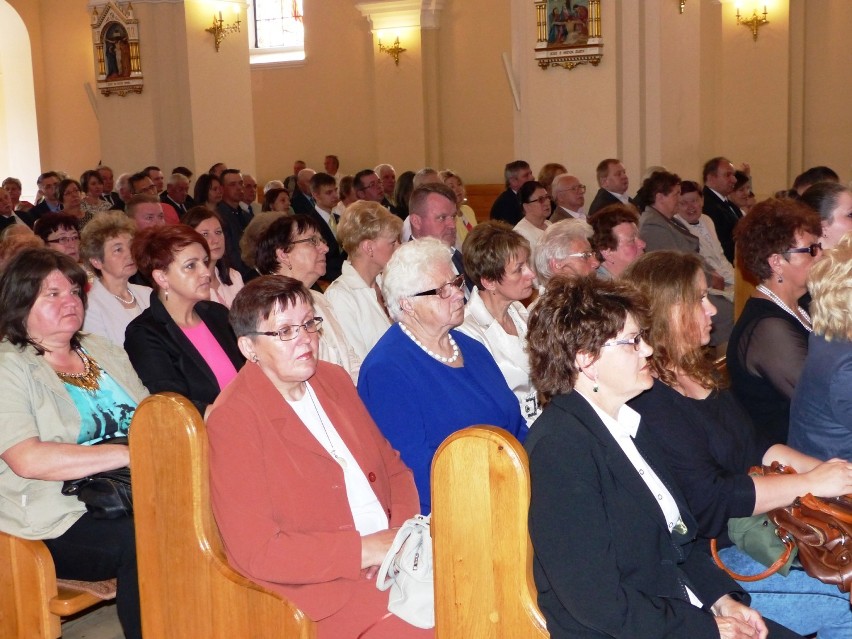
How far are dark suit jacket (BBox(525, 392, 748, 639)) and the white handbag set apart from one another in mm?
376

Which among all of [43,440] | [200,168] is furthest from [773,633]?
[200,168]

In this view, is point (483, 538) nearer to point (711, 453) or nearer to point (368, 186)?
point (711, 453)

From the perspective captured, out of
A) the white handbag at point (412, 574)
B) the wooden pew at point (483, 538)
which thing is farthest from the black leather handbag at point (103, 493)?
the wooden pew at point (483, 538)

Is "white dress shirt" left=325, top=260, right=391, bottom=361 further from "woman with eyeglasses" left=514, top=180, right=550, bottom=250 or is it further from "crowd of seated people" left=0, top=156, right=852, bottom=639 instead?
"woman with eyeglasses" left=514, top=180, right=550, bottom=250

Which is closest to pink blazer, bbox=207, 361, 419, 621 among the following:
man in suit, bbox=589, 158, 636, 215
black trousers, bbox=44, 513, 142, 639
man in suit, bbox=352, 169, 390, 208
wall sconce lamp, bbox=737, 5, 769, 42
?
black trousers, bbox=44, 513, 142, 639

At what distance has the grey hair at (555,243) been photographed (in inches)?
191

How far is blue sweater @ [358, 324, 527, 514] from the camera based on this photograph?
131 inches

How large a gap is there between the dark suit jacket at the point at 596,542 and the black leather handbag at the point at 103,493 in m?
1.41

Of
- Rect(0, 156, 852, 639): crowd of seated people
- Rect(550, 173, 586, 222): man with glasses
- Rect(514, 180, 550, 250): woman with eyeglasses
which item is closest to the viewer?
Rect(0, 156, 852, 639): crowd of seated people

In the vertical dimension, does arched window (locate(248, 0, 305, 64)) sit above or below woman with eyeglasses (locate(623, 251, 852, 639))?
above

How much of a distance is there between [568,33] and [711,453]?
804 cm

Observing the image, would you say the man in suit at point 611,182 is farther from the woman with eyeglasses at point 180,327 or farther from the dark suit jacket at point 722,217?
the woman with eyeglasses at point 180,327

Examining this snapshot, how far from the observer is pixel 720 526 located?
282cm

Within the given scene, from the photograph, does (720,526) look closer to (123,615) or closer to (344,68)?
(123,615)
